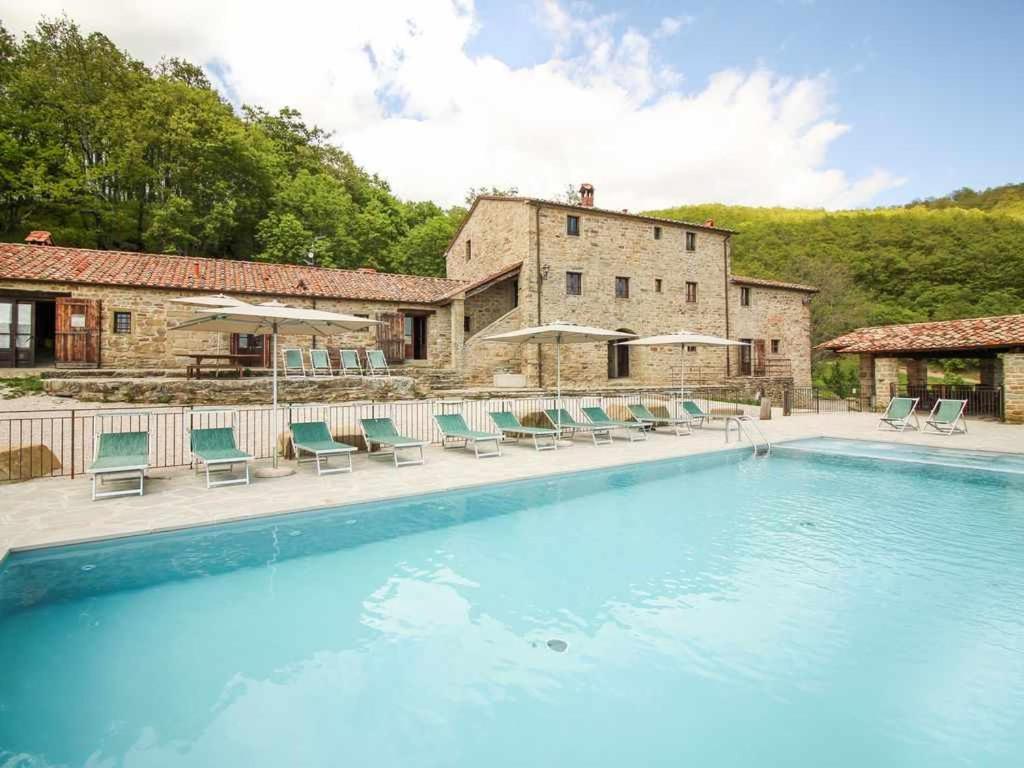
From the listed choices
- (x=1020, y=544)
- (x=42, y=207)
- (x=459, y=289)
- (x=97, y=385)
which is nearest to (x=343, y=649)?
(x=1020, y=544)

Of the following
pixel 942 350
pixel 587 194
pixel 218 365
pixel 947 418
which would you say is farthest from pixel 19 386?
pixel 942 350

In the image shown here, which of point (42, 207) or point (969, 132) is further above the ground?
point (969, 132)

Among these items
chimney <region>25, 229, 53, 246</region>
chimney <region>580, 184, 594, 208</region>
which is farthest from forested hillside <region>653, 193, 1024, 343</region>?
chimney <region>25, 229, 53, 246</region>

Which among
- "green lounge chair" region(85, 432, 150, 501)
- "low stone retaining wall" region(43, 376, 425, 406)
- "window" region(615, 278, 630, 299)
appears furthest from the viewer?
"window" region(615, 278, 630, 299)

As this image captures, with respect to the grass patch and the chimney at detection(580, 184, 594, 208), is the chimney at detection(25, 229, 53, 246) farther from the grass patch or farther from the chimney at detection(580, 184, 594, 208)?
the chimney at detection(580, 184, 594, 208)

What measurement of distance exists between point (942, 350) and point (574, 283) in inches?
450

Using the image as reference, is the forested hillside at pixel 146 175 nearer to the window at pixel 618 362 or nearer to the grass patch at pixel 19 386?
the grass patch at pixel 19 386

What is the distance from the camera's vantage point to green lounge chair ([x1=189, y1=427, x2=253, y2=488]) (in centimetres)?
666

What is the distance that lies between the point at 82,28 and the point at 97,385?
80.4 ft

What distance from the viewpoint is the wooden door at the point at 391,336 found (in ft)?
58.3

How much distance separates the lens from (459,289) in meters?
18.6

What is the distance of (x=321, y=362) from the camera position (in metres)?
15.8

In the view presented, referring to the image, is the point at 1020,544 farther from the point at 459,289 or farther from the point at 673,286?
the point at 673,286

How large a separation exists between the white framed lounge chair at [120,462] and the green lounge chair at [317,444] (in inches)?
75.0
